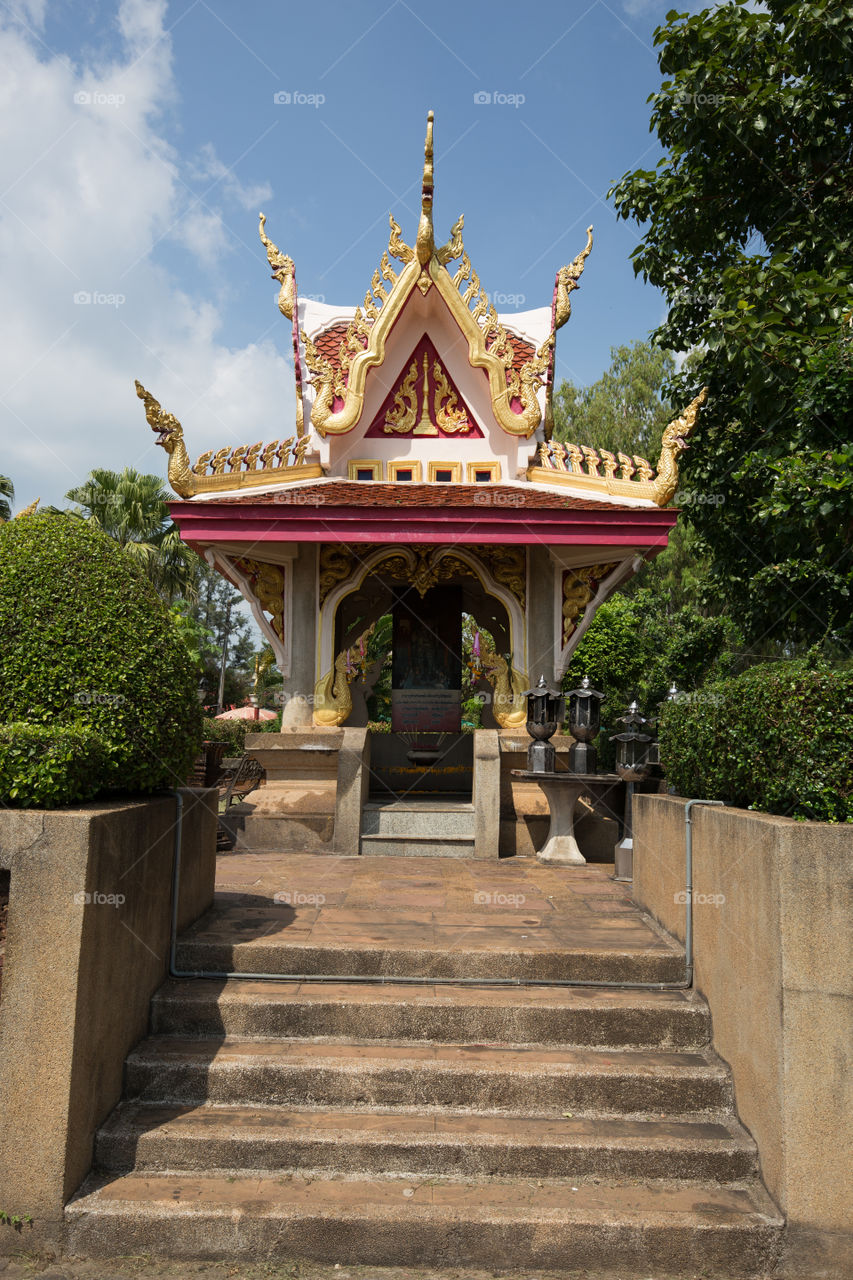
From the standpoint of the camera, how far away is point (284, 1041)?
4.56m

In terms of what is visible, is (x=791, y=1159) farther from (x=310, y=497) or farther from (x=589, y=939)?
(x=310, y=497)

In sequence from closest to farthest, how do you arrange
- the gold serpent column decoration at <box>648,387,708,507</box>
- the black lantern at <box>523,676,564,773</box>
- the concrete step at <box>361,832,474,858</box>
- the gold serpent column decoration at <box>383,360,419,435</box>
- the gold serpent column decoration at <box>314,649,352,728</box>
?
the black lantern at <box>523,676,564,773</box> < the concrete step at <box>361,832,474,858</box> < the gold serpent column decoration at <box>648,387,708,507</box> < the gold serpent column decoration at <box>314,649,352,728</box> < the gold serpent column decoration at <box>383,360,419,435</box>

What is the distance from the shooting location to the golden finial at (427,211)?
32.3 ft

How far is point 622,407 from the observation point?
3206 cm

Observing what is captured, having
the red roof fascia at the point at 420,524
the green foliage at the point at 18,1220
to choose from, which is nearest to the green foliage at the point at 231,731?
the red roof fascia at the point at 420,524

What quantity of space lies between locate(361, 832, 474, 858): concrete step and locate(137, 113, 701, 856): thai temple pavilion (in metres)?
0.25

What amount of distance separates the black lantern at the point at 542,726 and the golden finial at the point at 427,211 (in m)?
5.89

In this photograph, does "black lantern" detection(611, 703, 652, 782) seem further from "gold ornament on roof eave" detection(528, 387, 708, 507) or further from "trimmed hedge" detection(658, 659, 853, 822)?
"trimmed hedge" detection(658, 659, 853, 822)

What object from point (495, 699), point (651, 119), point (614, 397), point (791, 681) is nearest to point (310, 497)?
point (495, 699)

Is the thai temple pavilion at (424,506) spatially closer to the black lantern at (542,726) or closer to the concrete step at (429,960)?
the black lantern at (542,726)

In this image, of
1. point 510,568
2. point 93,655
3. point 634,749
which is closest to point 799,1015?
point 93,655

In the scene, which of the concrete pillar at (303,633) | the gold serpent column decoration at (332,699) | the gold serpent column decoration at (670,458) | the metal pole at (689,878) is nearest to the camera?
the metal pole at (689,878)

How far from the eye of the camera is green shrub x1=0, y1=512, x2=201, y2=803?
4.34m

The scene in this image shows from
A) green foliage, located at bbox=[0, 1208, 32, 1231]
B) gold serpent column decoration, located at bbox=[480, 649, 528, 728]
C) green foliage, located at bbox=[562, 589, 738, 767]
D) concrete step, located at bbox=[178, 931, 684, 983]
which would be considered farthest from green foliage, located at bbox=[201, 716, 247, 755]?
green foliage, located at bbox=[0, 1208, 32, 1231]
